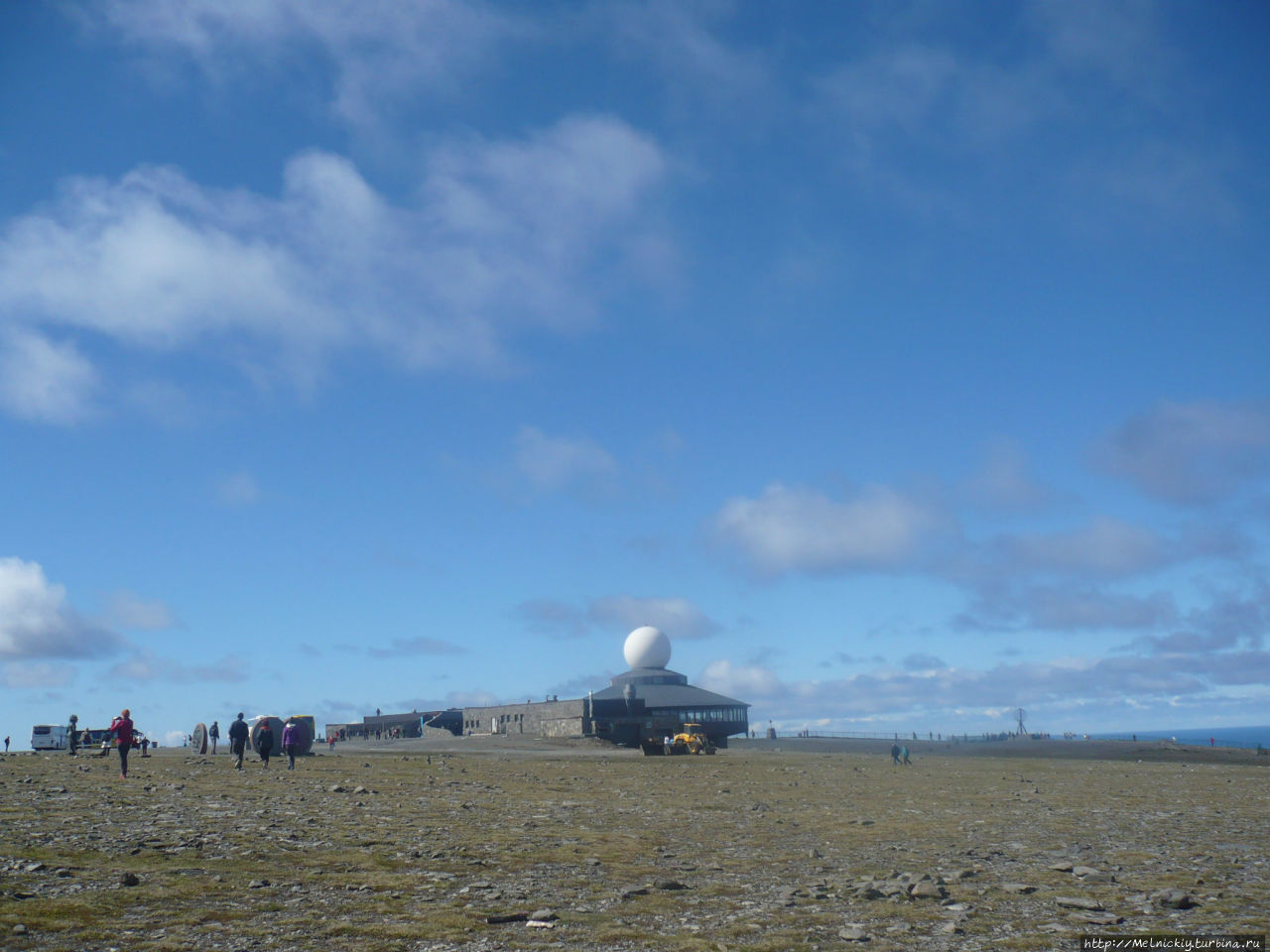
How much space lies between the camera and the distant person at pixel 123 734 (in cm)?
3070

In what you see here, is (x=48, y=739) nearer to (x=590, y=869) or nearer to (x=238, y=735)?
(x=238, y=735)

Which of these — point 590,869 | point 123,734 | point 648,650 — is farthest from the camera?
point 648,650

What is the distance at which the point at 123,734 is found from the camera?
31.7 m

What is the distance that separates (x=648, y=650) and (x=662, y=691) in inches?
385

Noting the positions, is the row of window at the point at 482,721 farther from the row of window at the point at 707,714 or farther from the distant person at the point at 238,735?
the distant person at the point at 238,735

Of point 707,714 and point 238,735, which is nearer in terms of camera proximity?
point 238,735

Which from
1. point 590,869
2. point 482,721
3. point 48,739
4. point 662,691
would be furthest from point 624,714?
point 590,869

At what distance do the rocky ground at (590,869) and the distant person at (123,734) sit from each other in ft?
6.00

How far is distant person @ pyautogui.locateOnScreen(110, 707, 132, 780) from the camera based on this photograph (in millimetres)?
30703

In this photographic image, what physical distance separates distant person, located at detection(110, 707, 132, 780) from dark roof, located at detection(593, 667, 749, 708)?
65.7 m

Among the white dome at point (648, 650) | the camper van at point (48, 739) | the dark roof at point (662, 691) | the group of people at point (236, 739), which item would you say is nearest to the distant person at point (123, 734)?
the group of people at point (236, 739)

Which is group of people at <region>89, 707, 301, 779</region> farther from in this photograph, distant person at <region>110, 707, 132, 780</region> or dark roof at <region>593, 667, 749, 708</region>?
dark roof at <region>593, 667, 749, 708</region>

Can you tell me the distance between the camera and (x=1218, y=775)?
48500mm

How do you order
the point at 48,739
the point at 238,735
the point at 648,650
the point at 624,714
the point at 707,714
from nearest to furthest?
the point at 238,735 → the point at 48,739 → the point at 624,714 → the point at 707,714 → the point at 648,650
